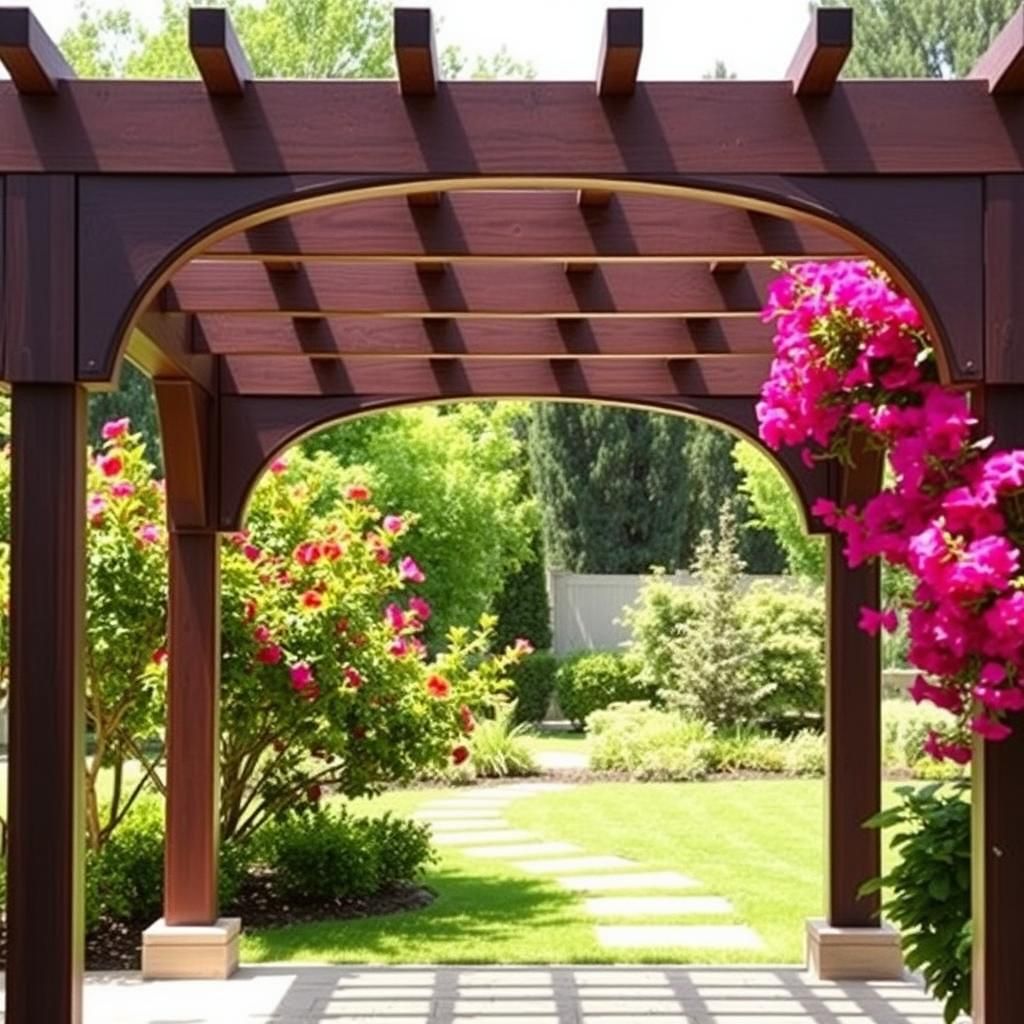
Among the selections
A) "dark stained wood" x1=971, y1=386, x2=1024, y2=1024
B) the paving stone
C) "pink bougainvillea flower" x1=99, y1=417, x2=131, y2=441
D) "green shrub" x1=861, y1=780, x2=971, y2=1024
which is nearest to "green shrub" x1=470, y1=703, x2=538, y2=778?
the paving stone

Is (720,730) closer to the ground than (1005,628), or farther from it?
closer to the ground

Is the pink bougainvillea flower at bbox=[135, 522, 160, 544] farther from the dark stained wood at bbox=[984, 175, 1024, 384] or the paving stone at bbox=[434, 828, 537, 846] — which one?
the dark stained wood at bbox=[984, 175, 1024, 384]

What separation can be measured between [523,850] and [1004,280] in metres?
8.45

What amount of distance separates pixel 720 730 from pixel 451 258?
13303 millimetres

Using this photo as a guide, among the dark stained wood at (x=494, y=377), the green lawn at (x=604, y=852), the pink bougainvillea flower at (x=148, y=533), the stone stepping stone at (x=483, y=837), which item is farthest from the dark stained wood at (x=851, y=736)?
the stone stepping stone at (x=483, y=837)

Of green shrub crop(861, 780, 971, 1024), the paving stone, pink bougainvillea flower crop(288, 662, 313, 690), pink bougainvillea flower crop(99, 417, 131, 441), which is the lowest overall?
the paving stone

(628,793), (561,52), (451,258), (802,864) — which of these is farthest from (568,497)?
(451,258)

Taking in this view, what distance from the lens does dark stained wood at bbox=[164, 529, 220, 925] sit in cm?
781

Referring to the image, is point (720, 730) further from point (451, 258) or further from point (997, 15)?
point (997, 15)

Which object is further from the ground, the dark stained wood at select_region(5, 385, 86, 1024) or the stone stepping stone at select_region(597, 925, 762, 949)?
the dark stained wood at select_region(5, 385, 86, 1024)

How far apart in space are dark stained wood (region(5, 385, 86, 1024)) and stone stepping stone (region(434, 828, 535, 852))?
8213 millimetres

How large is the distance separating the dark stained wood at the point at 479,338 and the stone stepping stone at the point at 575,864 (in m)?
5.00

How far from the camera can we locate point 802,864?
11.9 m

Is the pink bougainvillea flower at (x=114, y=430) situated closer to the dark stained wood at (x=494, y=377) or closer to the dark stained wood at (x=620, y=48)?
the dark stained wood at (x=494, y=377)
